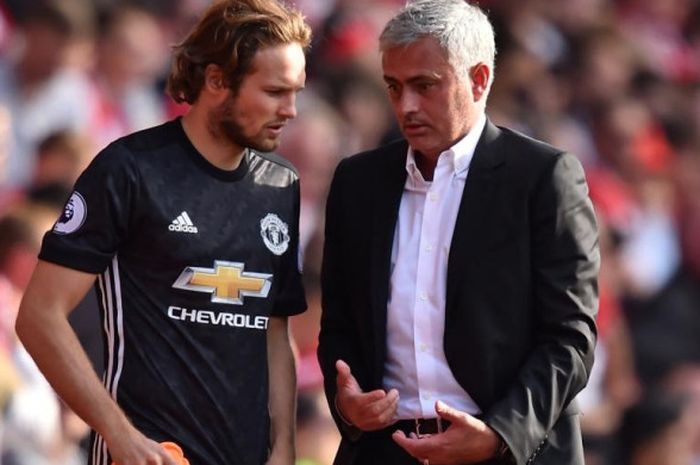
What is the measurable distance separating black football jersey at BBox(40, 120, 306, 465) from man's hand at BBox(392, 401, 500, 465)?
494 mm

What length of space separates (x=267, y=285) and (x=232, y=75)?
552 mm

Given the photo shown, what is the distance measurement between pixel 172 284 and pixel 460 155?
81 centimetres

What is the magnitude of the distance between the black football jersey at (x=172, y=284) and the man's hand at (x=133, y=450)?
0.25 ft

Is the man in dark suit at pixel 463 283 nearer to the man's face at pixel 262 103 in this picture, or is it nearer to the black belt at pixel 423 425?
the black belt at pixel 423 425

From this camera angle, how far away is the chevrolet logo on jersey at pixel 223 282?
428 centimetres

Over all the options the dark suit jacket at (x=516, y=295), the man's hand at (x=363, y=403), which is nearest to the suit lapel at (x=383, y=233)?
the dark suit jacket at (x=516, y=295)

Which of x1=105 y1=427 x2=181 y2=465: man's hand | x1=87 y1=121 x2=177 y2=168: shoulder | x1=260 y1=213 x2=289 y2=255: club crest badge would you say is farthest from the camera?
x1=260 y1=213 x2=289 y2=255: club crest badge

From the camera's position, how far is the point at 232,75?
433 cm

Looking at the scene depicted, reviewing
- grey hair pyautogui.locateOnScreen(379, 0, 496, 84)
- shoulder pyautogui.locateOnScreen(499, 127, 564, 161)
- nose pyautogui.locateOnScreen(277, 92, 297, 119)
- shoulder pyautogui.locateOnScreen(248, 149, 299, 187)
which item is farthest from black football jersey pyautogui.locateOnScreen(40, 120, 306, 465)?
shoulder pyautogui.locateOnScreen(499, 127, 564, 161)

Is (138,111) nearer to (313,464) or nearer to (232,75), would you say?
(313,464)

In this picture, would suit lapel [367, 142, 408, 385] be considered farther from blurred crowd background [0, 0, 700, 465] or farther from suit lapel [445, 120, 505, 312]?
blurred crowd background [0, 0, 700, 465]

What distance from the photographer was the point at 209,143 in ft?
14.4

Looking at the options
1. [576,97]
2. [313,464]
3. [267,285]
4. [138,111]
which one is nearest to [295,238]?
[267,285]

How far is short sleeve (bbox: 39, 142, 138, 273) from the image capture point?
4156 mm
